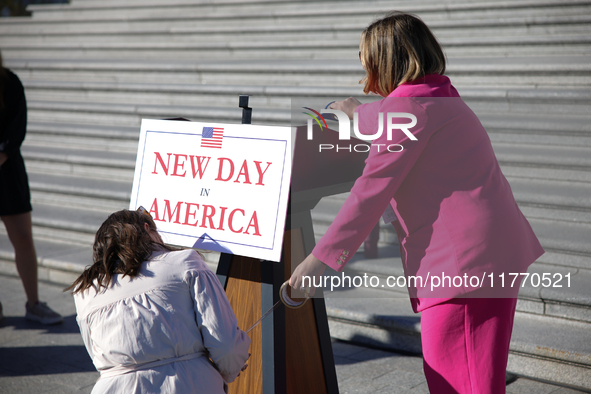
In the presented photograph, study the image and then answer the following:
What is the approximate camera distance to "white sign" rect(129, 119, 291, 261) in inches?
86.0

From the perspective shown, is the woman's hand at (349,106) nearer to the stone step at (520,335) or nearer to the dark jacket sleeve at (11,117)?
the stone step at (520,335)

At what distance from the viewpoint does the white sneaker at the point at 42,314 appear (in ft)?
14.1

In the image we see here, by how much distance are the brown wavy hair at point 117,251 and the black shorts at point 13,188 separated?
239cm

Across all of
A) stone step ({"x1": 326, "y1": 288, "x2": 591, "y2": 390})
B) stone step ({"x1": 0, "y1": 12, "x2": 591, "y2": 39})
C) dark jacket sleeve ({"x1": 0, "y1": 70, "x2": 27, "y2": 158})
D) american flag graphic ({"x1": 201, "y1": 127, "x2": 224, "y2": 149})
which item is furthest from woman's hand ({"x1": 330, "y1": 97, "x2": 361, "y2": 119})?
stone step ({"x1": 0, "y1": 12, "x2": 591, "y2": 39})

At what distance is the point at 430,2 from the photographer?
7.06 metres

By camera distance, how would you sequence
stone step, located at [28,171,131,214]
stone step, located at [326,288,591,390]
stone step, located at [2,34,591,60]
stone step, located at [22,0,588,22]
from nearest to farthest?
stone step, located at [326,288,591,390] → stone step, located at [2,34,591,60] → stone step, located at [28,171,131,214] → stone step, located at [22,0,588,22]

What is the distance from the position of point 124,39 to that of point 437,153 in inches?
312

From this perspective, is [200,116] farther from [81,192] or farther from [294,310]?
[294,310]

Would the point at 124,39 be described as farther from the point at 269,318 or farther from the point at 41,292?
the point at 269,318

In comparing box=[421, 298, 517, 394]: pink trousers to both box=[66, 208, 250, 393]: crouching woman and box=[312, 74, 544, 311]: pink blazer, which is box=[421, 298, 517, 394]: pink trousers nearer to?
box=[312, 74, 544, 311]: pink blazer

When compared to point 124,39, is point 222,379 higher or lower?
lower

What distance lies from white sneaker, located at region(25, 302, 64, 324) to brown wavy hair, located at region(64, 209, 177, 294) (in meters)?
2.57

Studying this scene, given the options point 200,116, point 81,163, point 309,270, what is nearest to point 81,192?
point 81,163

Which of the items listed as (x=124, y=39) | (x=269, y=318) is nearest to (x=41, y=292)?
(x=269, y=318)
